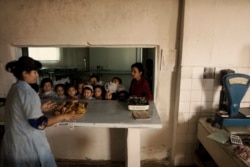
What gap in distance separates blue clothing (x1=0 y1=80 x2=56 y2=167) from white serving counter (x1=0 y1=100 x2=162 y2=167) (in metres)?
0.22

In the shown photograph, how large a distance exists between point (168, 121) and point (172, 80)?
470 mm

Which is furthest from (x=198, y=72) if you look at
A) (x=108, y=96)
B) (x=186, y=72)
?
(x=108, y=96)

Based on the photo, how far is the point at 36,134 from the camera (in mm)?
1495

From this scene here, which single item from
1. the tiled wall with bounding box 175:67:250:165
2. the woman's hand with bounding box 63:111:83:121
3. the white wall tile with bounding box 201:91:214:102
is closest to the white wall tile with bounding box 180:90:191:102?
the tiled wall with bounding box 175:67:250:165

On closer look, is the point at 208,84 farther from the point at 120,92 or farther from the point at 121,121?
the point at 121,121

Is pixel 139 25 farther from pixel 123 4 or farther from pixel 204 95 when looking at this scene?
pixel 204 95

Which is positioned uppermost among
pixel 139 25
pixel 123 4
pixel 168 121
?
pixel 123 4

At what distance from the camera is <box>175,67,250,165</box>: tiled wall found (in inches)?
85.4

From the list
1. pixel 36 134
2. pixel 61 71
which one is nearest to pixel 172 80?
pixel 36 134

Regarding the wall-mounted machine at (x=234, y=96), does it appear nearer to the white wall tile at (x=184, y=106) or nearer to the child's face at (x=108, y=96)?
the white wall tile at (x=184, y=106)

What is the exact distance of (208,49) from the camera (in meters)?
2.12

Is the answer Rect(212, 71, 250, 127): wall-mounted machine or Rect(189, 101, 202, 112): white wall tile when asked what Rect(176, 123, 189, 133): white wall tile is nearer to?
Rect(189, 101, 202, 112): white wall tile

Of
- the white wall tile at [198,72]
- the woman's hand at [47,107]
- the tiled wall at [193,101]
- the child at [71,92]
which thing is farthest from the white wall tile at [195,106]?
the woman's hand at [47,107]

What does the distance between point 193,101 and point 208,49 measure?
1.77ft
